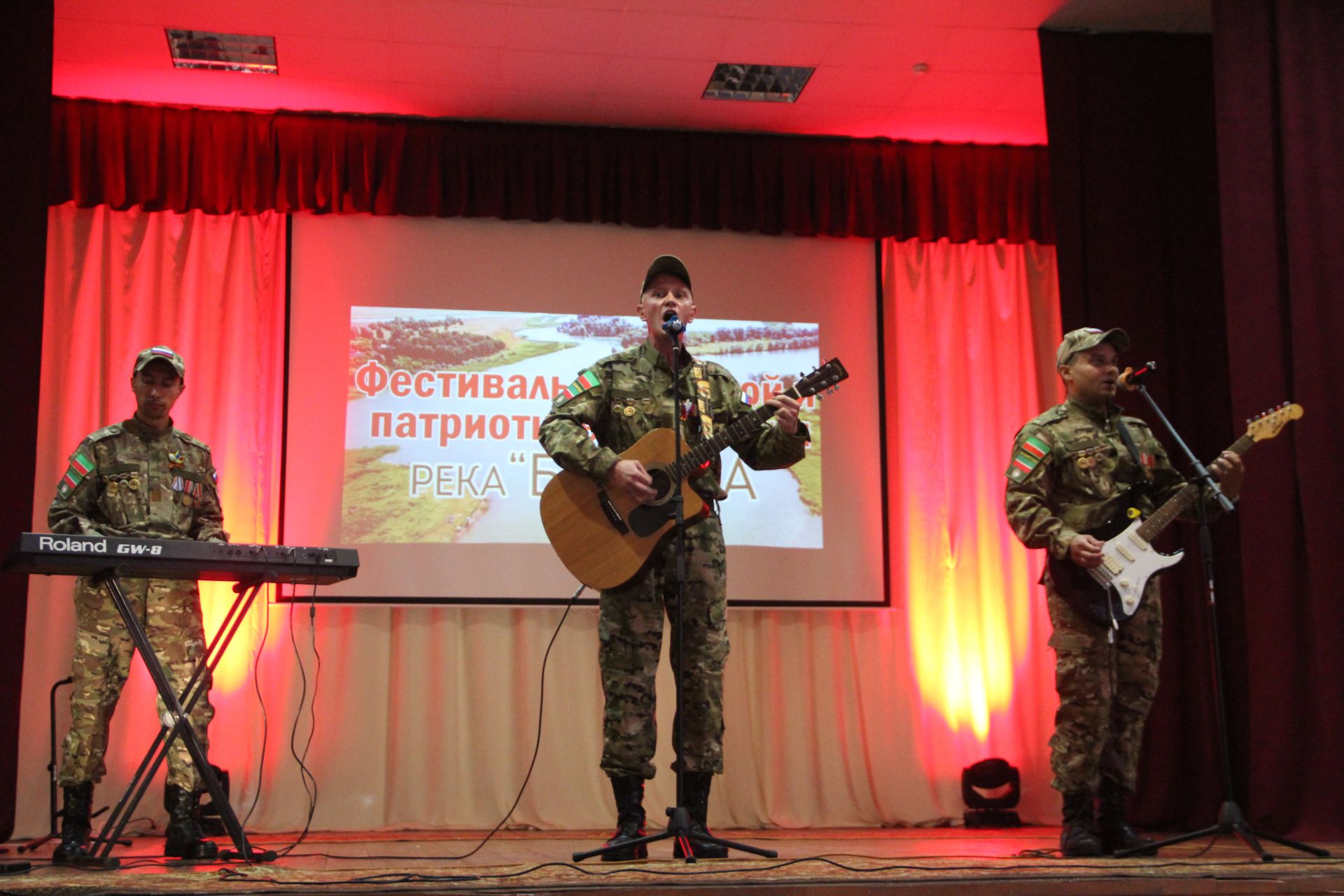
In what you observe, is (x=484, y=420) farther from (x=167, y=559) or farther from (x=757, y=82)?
(x=167, y=559)

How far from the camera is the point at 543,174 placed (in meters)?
6.17

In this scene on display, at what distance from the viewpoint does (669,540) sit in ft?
11.5

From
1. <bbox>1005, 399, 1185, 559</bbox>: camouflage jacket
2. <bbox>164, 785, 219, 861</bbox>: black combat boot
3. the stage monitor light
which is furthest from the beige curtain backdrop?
<bbox>1005, 399, 1185, 559</bbox>: camouflage jacket

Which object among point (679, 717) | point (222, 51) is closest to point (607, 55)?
point (222, 51)

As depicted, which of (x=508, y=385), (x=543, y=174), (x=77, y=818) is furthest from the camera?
(x=543, y=174)

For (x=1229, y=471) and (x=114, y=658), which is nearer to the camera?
(x=1229, y=471)

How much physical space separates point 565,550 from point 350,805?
2.67 meters

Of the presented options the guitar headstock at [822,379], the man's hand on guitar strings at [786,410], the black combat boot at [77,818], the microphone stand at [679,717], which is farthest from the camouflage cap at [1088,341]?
the black combat boot at [77,818]

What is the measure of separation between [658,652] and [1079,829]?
1.44 meters

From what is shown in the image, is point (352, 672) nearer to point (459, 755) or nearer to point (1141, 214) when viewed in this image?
point (459, 755)

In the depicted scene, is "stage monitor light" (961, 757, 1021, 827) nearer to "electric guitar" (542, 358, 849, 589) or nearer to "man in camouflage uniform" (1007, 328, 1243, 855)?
"man in camouflage uniform" (1007, 328, 1243, 855)

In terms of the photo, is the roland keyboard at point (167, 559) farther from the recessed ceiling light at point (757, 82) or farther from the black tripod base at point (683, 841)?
the recessed ceiling light at point (757, 82)

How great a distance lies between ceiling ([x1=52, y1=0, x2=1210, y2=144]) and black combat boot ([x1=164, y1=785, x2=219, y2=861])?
10.6 feet

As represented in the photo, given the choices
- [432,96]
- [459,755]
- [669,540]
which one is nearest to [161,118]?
[432,96]
